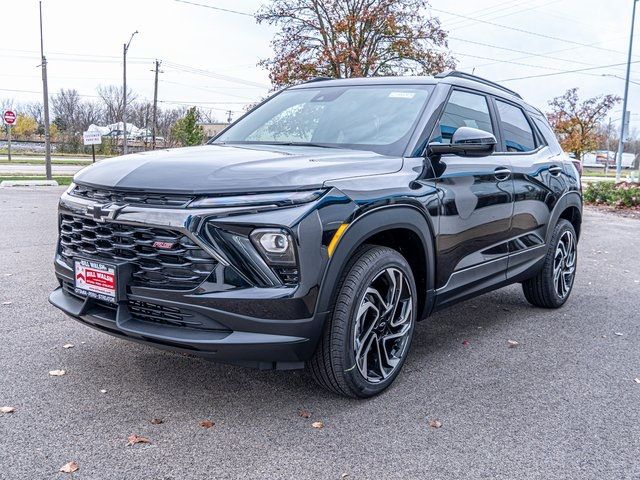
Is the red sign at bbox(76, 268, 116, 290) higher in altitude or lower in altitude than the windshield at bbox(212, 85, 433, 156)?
lower

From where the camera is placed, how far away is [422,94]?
4.00 m

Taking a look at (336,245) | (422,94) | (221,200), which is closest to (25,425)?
(221,200)

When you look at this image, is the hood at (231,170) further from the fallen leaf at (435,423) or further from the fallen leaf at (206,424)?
the fallen leaf at (435,423)

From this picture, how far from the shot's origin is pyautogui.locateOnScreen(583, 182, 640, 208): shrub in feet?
56.2

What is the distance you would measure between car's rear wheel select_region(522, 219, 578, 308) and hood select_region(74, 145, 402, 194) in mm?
2481

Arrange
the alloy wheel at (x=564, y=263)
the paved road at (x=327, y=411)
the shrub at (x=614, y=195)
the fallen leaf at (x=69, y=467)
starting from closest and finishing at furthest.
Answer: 1. the fallen leaf at (x=69, y=467)
2. the paved road at (x=327, y=411)
3. the alloy wheel at (x=564, y=263)
4. the shrub at (x=614, y=195)

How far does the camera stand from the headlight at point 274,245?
275 centimetres

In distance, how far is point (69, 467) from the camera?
2.55m

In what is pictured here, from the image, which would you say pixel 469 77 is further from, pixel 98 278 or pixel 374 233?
pixel 98 278

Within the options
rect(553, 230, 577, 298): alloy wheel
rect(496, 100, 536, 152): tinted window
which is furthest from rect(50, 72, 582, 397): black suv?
rect(553, 230, 577, 298): alloy wheel

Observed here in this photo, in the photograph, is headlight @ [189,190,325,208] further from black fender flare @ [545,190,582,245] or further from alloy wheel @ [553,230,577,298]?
alloy wheel @ [553,230,577,298]

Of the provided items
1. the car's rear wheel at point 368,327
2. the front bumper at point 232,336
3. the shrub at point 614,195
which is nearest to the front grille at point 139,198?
the front bumper at point 232,336

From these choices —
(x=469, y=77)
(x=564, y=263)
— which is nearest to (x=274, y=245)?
(x=469, y=77)

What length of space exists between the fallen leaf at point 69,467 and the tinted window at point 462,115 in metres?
2.63
